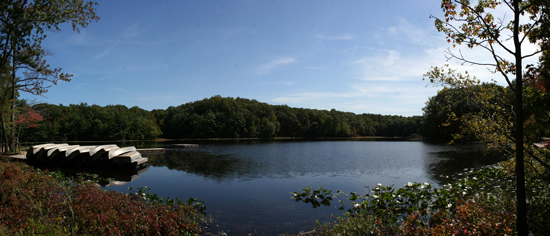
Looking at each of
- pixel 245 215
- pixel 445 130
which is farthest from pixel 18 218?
pixel 445 130

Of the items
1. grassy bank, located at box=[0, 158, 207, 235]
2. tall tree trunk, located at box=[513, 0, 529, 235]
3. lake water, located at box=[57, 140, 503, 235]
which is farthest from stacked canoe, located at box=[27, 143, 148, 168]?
tall tree trunk, located at box=[513, 0, 529, 235]

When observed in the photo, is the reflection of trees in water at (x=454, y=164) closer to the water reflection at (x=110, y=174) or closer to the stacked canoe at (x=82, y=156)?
the water reflection at (x=110, y=174)

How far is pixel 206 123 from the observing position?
87.2 m

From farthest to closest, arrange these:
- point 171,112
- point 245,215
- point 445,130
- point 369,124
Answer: point 369,124 → point 171,112 → point 445,130 → point 245,215

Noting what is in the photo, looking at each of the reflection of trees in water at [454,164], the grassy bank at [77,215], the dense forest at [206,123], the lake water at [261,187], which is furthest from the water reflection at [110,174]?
the dense forest at [206,123]

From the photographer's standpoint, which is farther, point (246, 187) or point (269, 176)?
point (269, 176)

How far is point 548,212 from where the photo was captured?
5.15 meters

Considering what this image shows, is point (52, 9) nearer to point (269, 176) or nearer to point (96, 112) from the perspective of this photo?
point (269, 176)

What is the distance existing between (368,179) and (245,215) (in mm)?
8206

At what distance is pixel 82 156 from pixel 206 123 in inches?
2775

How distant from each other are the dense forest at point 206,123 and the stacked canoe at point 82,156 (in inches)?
1778

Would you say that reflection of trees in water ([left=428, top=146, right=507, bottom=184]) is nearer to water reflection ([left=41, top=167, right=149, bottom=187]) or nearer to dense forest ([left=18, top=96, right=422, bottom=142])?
water reflection ([left=41, top=167, right=149, bottom=187])

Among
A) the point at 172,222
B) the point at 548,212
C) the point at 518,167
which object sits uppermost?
the point at 518,167

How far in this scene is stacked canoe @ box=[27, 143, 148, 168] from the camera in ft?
55.7
